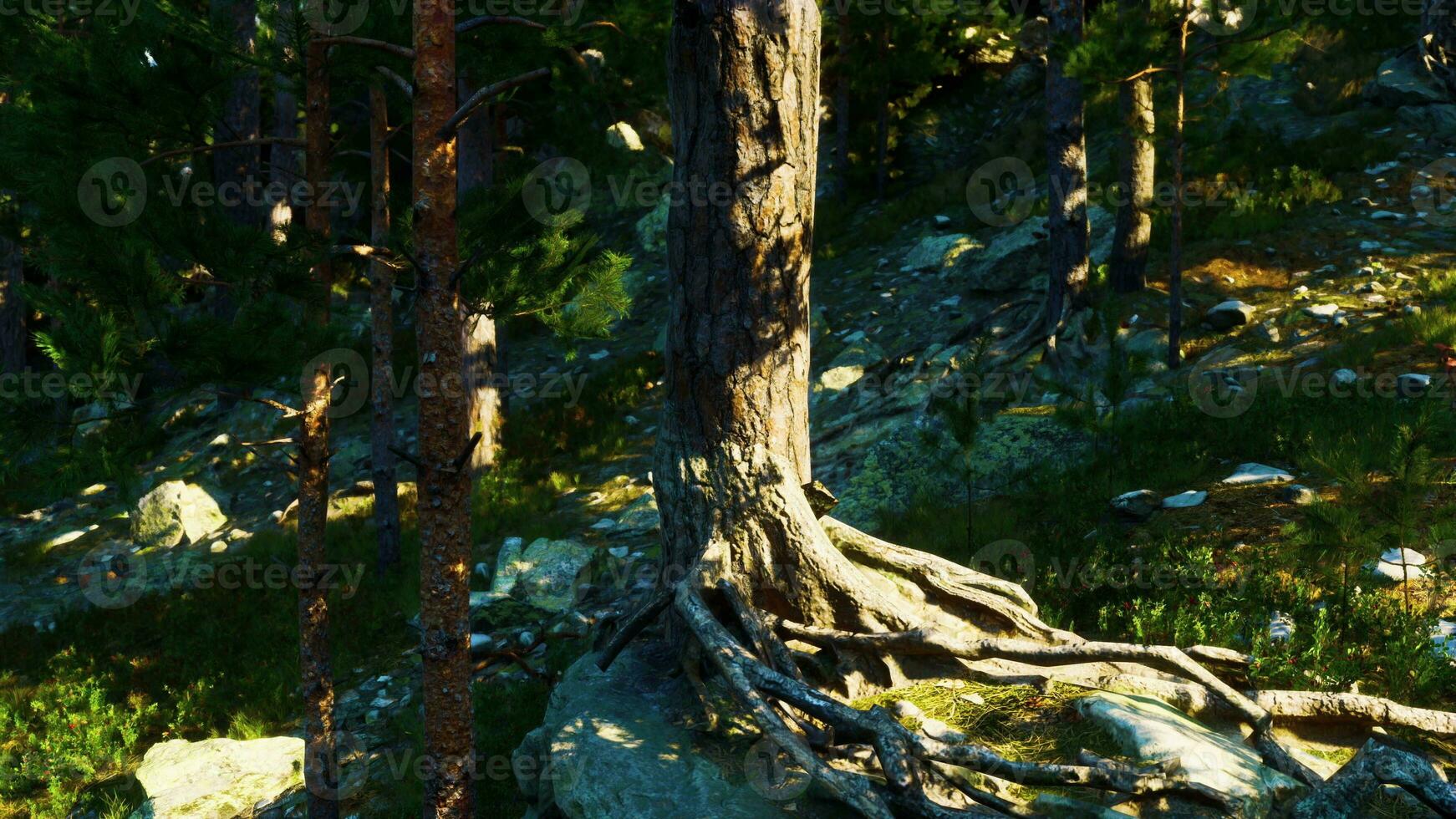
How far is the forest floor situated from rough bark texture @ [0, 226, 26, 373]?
4635mm

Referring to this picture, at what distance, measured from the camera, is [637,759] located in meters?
4.88

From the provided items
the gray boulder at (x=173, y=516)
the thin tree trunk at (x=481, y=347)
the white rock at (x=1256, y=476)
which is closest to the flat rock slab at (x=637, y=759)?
the white rock at (x=1256, y=476)

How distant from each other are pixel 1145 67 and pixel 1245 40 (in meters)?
0.95

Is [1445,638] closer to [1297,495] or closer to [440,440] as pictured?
[1297,495]

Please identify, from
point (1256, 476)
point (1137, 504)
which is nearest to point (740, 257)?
point (1137, 504)

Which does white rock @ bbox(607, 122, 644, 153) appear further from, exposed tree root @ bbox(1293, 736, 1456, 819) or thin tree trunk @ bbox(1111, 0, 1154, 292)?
exposed tree root @ bbox(1293, 736, 1456, 819)

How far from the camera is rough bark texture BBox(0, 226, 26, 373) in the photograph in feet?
61.3

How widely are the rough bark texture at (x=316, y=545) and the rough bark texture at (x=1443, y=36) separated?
34.8ft

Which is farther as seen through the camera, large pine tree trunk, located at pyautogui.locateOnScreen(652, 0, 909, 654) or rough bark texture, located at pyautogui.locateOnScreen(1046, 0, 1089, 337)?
rough bark texture, located at pyautogui.locateOnScreen(1046, 0, 1089, 337)

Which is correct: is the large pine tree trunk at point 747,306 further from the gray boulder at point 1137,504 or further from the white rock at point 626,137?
the white rock at point 626,137

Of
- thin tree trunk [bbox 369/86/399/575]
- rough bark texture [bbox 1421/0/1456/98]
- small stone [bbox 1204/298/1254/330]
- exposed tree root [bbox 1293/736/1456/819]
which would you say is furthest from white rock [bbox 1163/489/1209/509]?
thin tree trunk [bbox 369/86/399/575]

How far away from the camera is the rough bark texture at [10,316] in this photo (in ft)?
61.3

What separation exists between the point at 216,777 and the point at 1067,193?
406 inches

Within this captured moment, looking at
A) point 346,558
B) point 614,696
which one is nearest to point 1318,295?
point 614,696
